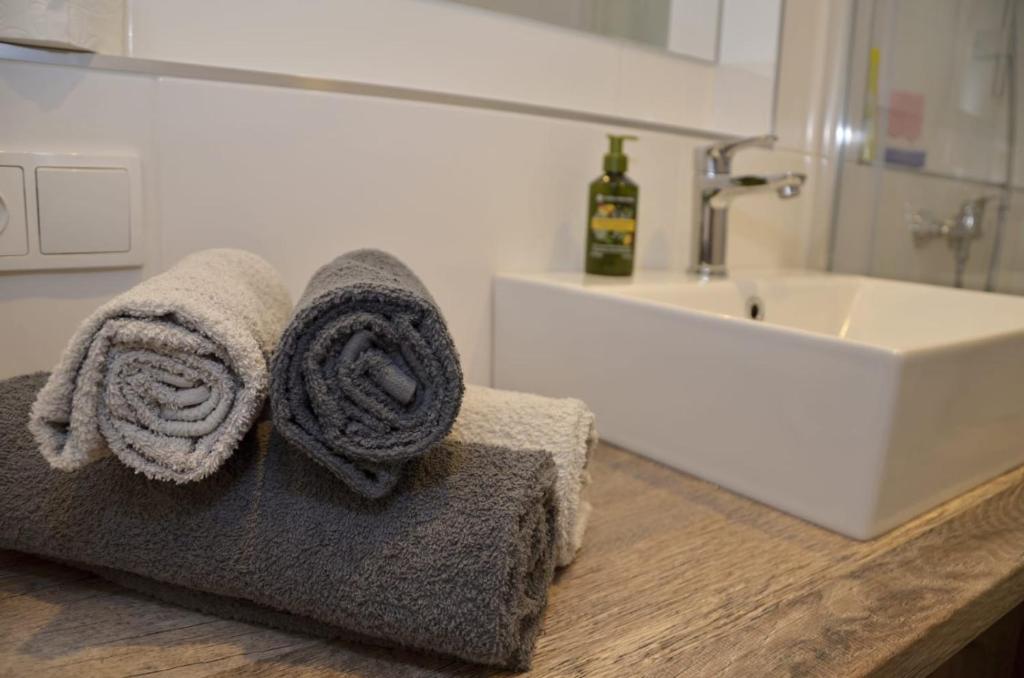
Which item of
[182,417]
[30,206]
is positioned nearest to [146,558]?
[182,417]

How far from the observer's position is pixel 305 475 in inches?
17.1

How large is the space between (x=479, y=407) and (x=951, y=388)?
410mm

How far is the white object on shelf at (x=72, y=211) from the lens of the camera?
0.62 m

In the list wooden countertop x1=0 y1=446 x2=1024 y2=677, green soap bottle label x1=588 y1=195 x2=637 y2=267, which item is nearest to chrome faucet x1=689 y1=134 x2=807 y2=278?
green soap bottle label x1=588 y1=195 x2=637 y2=267

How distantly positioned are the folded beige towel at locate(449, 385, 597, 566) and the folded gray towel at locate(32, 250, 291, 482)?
15 centimetres

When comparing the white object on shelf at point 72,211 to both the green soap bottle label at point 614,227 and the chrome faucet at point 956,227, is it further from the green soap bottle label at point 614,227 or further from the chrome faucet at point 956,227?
the chrome faucet at point 956,227

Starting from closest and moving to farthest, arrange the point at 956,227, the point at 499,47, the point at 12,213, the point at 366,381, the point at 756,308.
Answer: the point at 366,381 < the point at 12,213 < the point at 499,47 < the point at 756,308 < the point at 956,227

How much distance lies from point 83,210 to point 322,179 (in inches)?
9.0

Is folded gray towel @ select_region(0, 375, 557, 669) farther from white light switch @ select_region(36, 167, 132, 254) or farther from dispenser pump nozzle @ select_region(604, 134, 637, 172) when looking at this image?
dispenser pump nozzle @ select_region(604, 134, 637, 172)

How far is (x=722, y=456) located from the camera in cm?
70

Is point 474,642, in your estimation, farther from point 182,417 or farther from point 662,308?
point 662,308

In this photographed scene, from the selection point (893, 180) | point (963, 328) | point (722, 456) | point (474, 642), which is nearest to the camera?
point (474, 642)

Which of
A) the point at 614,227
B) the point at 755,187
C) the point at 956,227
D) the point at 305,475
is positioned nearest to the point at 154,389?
the point at 305,475

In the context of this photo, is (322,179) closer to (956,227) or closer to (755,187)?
(755,187)
